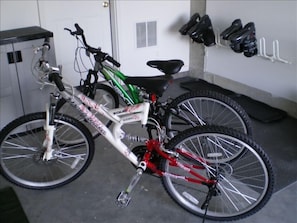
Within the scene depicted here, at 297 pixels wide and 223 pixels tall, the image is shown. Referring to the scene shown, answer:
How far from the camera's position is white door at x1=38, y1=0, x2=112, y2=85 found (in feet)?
11.8

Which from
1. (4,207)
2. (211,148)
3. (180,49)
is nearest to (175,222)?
(211,148)

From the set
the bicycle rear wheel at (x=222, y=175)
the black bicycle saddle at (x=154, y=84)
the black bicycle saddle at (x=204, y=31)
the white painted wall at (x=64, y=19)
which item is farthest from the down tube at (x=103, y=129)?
the black bicycle saddle at (x=204, y=31)

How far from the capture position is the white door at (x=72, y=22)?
3589 millimetres

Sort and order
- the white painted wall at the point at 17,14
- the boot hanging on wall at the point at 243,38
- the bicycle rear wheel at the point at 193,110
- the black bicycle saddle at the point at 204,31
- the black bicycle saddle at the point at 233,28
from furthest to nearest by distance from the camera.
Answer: the black bicycle saddle at the point at 204,31
the black bicycle saddle at the point at 233,28
the boot hanging on wall at the point at 243,38
the white painted wall at the point at 17,14
the bicycle rear wheel at the point at 193,110

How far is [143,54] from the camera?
4.21 metres

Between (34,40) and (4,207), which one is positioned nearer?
(4,207)

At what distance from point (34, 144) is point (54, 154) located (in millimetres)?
680

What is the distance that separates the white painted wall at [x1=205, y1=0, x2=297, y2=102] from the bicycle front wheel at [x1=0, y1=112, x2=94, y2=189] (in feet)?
6.35

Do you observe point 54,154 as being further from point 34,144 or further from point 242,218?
point 242,218

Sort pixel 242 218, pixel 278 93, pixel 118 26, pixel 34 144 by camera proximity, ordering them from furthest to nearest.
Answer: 1. pixel 118 26
2. pixel 278 93
3. pixel 34 144
4. pixel 242 218

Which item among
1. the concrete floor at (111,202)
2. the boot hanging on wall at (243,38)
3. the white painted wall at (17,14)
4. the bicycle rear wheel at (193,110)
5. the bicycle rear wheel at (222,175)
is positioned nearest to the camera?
the bicycle rear wheel at (222,175)

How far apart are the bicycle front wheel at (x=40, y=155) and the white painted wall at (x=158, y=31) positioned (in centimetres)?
149

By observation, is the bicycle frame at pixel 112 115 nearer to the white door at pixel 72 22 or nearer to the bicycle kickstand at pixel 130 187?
the bicycle kickstand at pixel 130 187

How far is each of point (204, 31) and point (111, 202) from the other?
2.22 meters
